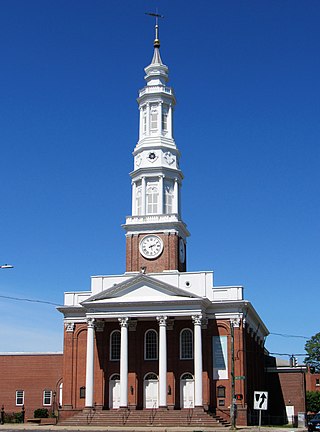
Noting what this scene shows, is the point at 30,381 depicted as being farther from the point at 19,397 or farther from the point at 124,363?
the point at 124,363

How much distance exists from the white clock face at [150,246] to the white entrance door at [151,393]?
10.9 meters

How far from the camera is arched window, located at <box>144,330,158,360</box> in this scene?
64062mm

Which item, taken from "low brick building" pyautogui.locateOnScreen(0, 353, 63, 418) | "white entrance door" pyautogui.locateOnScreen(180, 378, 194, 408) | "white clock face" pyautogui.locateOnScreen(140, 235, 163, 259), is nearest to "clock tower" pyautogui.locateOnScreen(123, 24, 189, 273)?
"white clock face" pyautogui.locateOnScreen(140, 235, 163, 259)

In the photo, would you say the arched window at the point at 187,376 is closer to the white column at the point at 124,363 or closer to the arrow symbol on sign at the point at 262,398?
the white column at the point at 124,363

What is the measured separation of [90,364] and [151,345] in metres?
5.83

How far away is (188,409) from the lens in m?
60.1

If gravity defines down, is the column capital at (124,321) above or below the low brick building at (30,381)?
above

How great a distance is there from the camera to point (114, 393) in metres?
63.7

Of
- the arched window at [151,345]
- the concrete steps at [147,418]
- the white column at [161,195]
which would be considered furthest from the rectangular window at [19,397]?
the white column at [161,195]

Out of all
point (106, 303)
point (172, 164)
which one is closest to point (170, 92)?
point (172, 164)

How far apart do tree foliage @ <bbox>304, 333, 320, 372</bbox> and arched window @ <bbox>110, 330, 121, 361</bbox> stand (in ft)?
242

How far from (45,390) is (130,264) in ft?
53.4

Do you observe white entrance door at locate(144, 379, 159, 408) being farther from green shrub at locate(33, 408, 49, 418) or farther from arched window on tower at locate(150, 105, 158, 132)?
arched window on tower at locate(150, 105, 158, 132)

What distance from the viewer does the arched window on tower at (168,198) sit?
68.6 meters
